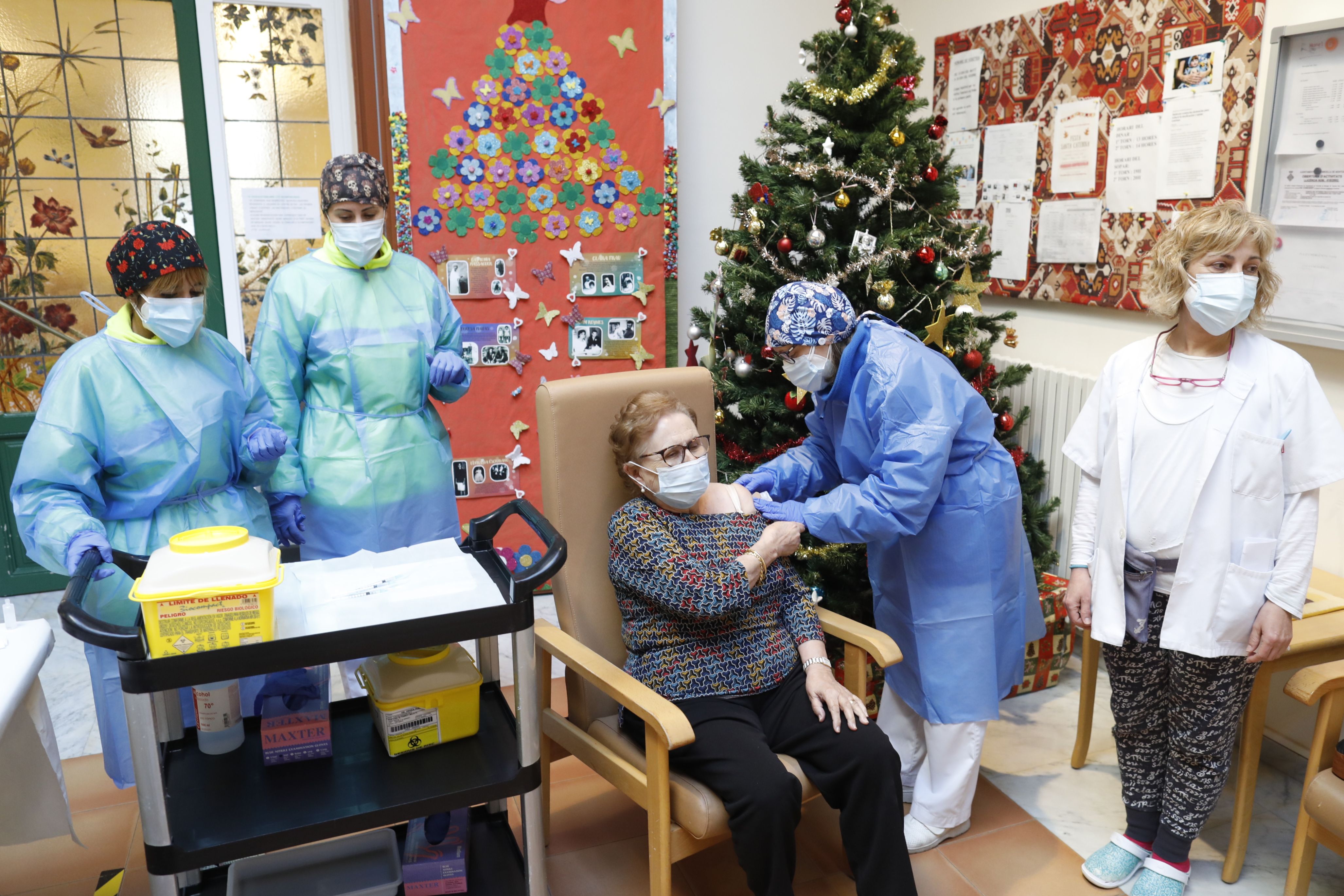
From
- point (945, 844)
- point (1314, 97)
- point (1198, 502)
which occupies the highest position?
point (1314, 97)

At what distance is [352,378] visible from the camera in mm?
2273

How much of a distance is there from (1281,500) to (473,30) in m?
2.97

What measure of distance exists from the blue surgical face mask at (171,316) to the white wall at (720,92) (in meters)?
2.37

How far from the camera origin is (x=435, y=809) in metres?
1.46

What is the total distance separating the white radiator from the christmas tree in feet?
0.95

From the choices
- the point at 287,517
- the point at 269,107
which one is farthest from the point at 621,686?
the point at 269,107

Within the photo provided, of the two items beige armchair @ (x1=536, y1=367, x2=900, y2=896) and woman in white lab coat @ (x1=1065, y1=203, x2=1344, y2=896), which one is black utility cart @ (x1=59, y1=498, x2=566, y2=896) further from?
woman in white lab coat @ (x1=1065, y1=203, x2=1344, y2=896)

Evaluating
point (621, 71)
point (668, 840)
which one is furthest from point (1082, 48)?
point (668, 840)

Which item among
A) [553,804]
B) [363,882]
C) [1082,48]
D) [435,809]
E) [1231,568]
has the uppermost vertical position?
[1082,48]

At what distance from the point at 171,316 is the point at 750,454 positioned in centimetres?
173

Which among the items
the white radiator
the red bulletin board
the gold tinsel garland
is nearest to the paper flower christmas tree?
the red bulletin board

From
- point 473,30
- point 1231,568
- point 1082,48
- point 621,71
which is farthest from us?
point 621,71

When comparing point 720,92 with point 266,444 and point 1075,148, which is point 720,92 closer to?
point 1075,148

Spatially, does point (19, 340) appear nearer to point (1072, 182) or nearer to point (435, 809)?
point (435, 809)
